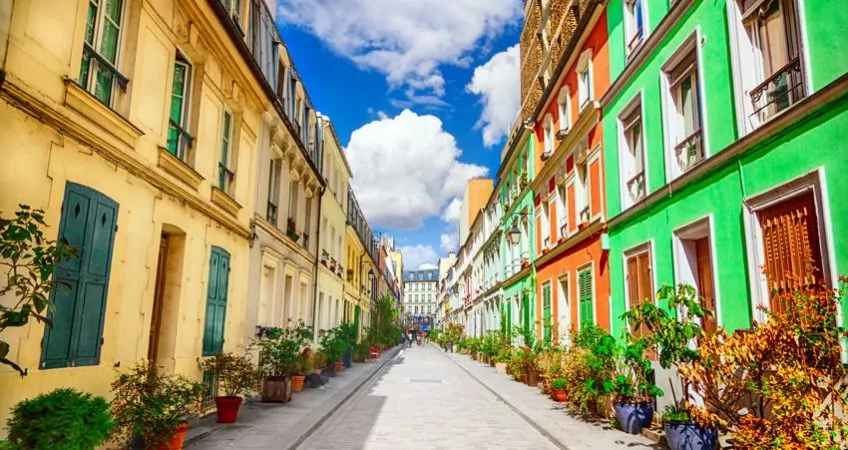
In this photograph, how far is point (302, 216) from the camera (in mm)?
17984

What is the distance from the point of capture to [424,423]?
390 inches

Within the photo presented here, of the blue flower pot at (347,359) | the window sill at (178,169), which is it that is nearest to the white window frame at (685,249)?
the window sill at (178,169)

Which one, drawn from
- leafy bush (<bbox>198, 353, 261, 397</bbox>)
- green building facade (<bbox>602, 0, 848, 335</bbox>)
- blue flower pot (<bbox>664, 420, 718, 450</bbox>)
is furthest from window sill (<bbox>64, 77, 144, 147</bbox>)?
blue flower pot (<bbox>664, 420, 718, 450</bbox>)

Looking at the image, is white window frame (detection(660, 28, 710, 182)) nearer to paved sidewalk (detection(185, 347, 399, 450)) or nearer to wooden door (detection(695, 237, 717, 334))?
wooden door (detection(695, 237, 717, 334))

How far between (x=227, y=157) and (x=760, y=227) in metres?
9.27

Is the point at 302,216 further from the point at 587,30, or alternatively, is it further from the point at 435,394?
the point at 587,30

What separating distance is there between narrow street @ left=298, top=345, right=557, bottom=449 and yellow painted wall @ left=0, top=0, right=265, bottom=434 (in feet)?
9.27

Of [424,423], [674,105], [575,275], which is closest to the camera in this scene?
[674,105]

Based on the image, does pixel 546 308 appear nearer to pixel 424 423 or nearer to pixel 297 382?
pixel 297 382

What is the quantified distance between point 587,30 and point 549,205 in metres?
5.83

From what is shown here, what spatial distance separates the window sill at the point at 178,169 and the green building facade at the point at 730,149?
7.72 meters

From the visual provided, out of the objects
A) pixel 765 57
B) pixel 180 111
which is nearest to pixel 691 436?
pixel 765 57

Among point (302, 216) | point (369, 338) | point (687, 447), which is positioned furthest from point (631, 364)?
point (369, 338)

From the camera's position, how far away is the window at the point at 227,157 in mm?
10961
